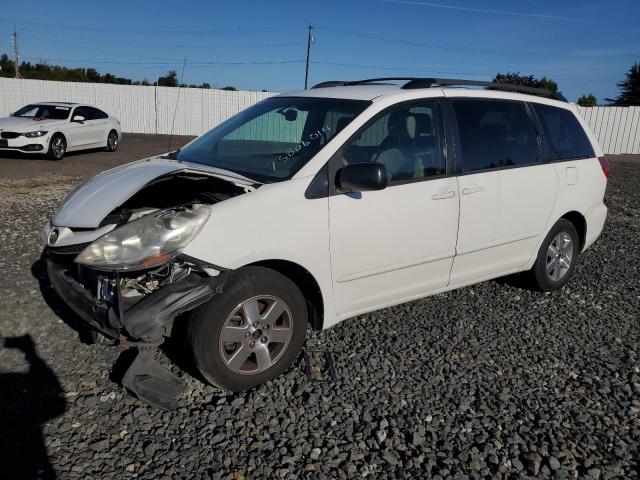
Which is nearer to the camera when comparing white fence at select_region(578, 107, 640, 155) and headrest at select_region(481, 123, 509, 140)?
headrest at select_region(481, 123, 509, 140)

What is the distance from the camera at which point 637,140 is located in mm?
24594

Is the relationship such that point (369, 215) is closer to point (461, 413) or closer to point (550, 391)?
point (461, 413)

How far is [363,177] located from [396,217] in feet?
1.65

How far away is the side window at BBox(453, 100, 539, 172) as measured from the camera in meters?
4.37

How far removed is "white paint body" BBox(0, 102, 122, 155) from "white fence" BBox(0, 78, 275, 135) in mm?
10116

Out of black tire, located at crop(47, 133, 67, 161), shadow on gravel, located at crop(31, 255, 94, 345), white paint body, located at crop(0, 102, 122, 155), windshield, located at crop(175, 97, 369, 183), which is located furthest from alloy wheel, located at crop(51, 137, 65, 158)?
windshield, located at crop(175, 97, 369, 183)

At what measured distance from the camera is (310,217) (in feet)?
11.4

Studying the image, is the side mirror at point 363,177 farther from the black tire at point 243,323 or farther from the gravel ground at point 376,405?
the gravel ground at point 376,405

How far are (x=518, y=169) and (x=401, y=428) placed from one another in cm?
255

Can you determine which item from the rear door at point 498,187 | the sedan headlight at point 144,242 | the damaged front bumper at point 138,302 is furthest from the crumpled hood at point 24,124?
the rear door at point 498,187

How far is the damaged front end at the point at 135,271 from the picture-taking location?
9.73 ft

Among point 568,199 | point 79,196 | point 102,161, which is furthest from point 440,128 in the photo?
point 102,161

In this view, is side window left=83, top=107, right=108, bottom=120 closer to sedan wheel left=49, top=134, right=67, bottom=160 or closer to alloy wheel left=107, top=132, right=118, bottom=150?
alloy wheel left=107, top=132, right=118, bottom=150

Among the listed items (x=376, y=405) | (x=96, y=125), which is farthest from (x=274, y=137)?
(x=96, y=125)
